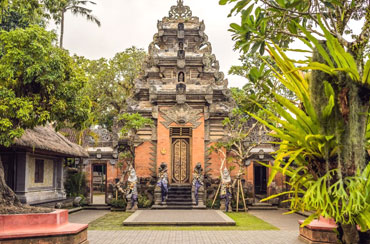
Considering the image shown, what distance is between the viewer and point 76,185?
63.4ft

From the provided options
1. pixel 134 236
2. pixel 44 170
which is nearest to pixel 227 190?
pixel 134 236

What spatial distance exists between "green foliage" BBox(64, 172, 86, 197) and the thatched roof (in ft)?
5.38

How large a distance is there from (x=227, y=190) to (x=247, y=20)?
1369 centimetres

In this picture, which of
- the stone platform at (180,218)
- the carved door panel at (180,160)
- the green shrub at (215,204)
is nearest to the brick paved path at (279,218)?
the green shrub at (215,204)

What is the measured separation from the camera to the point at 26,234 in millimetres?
7645

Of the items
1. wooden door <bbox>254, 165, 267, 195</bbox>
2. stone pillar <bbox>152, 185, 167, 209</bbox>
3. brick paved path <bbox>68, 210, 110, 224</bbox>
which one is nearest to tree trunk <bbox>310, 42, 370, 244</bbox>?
brick paved path <bbox>68, 210, 110, 224</bbox>

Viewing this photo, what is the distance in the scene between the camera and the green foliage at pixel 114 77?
2772 cm

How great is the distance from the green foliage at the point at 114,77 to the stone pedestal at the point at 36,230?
64.8 ft

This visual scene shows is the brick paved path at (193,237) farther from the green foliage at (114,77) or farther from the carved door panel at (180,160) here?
the green foliage at (114,77)

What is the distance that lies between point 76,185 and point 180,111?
6.67 metres

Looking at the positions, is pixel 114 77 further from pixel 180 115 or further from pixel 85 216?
pixel 85 216

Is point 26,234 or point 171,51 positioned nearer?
point 26,234

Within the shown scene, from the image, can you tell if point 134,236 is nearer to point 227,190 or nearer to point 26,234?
point 26,234

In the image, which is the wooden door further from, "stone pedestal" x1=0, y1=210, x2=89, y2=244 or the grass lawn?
"stone pedestal" x1=0, y1=210, x2=89, y2=244
